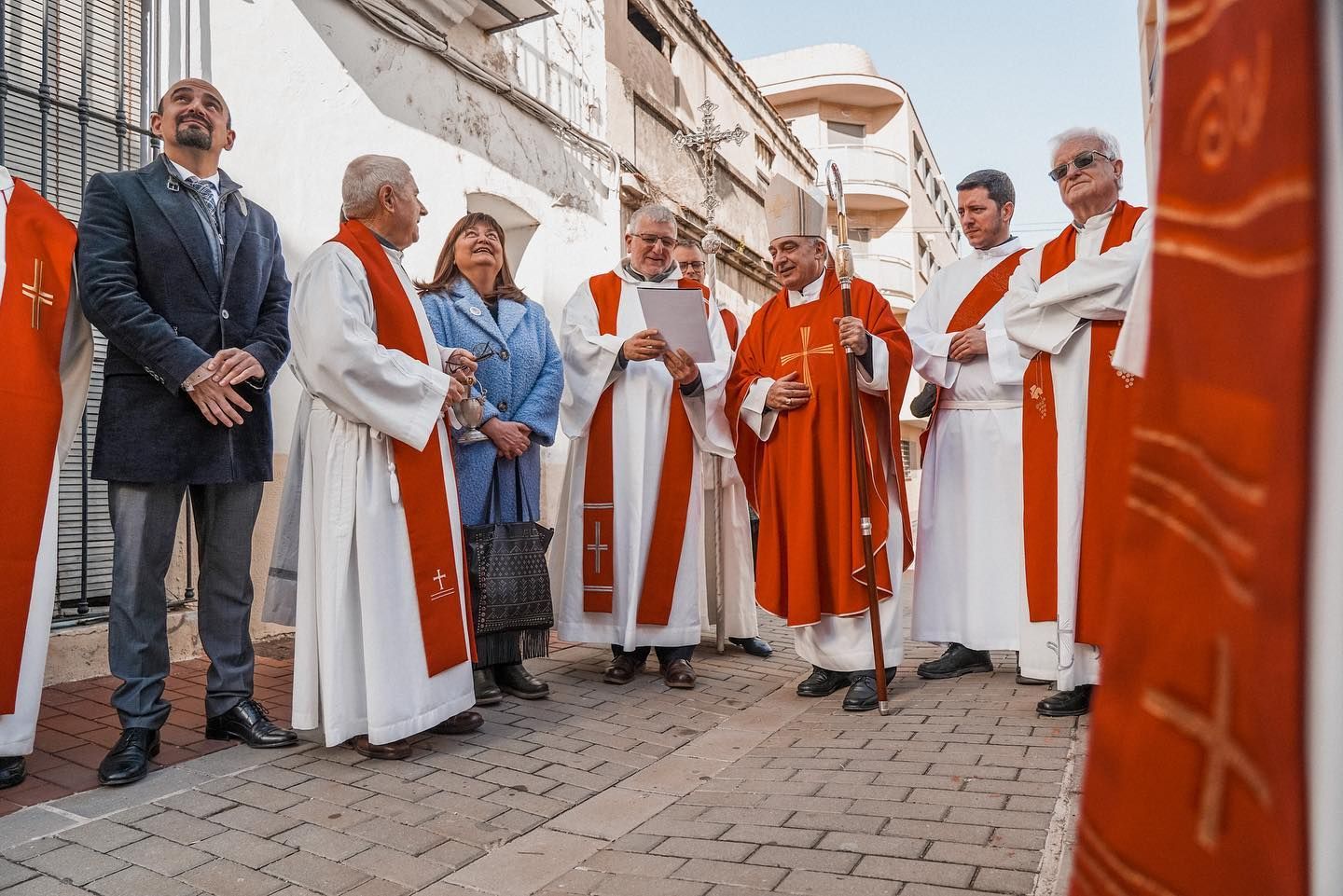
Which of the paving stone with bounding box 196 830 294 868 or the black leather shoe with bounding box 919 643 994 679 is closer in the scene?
the paving stone with bounding box 196 830 294 868

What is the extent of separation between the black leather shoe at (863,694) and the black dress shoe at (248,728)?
6.91 feet

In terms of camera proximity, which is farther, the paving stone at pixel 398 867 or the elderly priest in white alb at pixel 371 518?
the elderly priest in white alb at pixel 371 518

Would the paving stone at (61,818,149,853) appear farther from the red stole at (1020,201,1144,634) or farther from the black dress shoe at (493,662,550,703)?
the red stole at (1020,201,1144,634)

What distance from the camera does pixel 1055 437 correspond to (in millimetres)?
4004

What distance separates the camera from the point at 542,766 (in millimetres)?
3285

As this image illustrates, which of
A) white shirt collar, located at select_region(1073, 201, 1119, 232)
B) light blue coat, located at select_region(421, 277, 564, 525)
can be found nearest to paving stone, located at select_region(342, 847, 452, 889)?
light blue coat, located at select_region(421, 277, 564, 525)

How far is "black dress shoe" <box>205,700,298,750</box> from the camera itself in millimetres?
3375

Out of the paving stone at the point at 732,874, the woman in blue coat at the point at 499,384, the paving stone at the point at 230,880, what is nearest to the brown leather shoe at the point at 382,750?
the woman in blue coat at the point at 499,384

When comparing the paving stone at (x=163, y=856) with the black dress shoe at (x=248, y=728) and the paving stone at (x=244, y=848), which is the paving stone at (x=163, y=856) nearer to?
the paving stone at (x=244, y=848)

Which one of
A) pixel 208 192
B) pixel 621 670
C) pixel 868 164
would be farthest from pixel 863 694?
pixel 868 164

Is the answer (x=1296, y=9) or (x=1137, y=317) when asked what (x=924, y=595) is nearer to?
(x=1137, y=317)

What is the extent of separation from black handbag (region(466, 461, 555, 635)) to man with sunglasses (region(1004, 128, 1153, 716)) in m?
1.99

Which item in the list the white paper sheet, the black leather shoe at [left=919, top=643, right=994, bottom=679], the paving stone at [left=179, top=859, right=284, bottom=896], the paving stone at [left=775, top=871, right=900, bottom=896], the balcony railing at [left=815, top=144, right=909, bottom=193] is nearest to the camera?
the paving stone at [left=775, top=871, right=900, bottom=896]

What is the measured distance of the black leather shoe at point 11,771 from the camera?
2.94m
